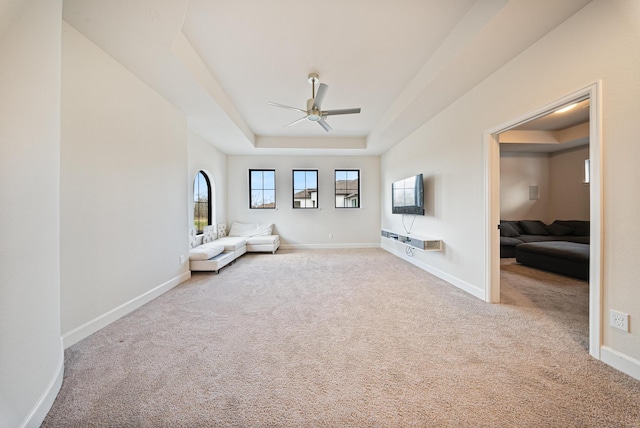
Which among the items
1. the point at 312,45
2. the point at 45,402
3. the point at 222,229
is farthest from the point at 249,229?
the point at 45,402

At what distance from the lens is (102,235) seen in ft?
7.25

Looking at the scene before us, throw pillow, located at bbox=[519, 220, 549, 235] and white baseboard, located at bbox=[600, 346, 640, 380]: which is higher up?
throw pillow, located at bbox=[519, 220, 549, 235]

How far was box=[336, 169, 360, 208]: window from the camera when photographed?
6.71 meters

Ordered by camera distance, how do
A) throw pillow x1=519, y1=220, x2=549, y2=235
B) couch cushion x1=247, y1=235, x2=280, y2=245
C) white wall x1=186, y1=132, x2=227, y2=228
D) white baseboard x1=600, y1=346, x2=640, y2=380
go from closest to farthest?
white baseboard x1=600, y1=346, x2=640, y2=380, white wall x1=186, y1=132, x2=227, y2=228, throw pillow x1=519, y1=220, x2=549, y2=235, couch cushion x1=247, y1=235, x2=280, y2=245

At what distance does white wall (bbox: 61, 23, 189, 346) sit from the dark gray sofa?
604cm

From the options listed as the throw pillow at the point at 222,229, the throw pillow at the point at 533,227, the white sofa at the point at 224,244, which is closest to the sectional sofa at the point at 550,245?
the throw pillow at the point at 533,227

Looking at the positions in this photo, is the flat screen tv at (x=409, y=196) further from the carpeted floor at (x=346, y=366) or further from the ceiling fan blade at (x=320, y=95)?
the ceiling fan blade at (x=320, y=95)

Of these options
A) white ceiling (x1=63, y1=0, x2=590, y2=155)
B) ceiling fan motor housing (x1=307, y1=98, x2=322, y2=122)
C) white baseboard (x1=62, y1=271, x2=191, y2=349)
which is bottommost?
white baseboard (x1=62, y1=271, x2=191, y2=349)

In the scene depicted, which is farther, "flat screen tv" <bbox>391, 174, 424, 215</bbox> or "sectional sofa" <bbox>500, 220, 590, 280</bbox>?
"flat screen tv" <bbox>391, 174, 424, 215</bbox>

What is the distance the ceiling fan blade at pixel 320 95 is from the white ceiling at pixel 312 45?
312 mm

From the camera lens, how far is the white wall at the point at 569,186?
214 inches

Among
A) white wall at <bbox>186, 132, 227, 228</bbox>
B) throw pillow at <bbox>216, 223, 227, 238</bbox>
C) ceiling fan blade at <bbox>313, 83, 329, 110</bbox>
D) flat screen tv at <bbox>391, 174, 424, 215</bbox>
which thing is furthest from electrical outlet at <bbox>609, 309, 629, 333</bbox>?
throw pillow at <bbox>216, 223, 227, 238</bbox>

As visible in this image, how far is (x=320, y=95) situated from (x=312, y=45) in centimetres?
56

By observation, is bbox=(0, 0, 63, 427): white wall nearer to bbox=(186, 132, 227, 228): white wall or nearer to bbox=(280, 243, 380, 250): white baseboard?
bbox=(186, 132, 227, 228): white wall
